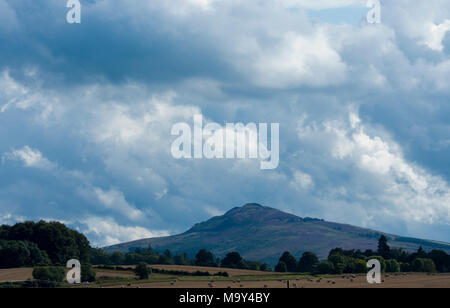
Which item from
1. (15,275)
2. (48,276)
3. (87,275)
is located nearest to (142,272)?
(87,275)

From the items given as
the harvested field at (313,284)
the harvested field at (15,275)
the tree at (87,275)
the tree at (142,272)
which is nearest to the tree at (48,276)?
the harvested field at (15,275)

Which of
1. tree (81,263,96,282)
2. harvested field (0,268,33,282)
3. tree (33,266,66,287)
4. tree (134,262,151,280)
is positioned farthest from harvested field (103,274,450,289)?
harvested field (0,268,33,282)

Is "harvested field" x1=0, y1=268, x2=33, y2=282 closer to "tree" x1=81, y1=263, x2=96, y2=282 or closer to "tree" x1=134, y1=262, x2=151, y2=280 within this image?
"tree" x1=81, y1=263, x2=96, y2=282

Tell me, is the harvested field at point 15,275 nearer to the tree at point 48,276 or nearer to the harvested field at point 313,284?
the tree at point 48,276

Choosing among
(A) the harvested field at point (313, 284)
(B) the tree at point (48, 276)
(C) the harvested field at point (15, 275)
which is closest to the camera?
(B) the tree at point (48, 276)

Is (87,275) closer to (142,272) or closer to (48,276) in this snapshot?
(48,276)

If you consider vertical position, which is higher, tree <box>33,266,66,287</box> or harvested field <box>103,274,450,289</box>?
tree <box>33,266,66,287</box>

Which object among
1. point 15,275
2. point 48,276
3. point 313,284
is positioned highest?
point 48,276
